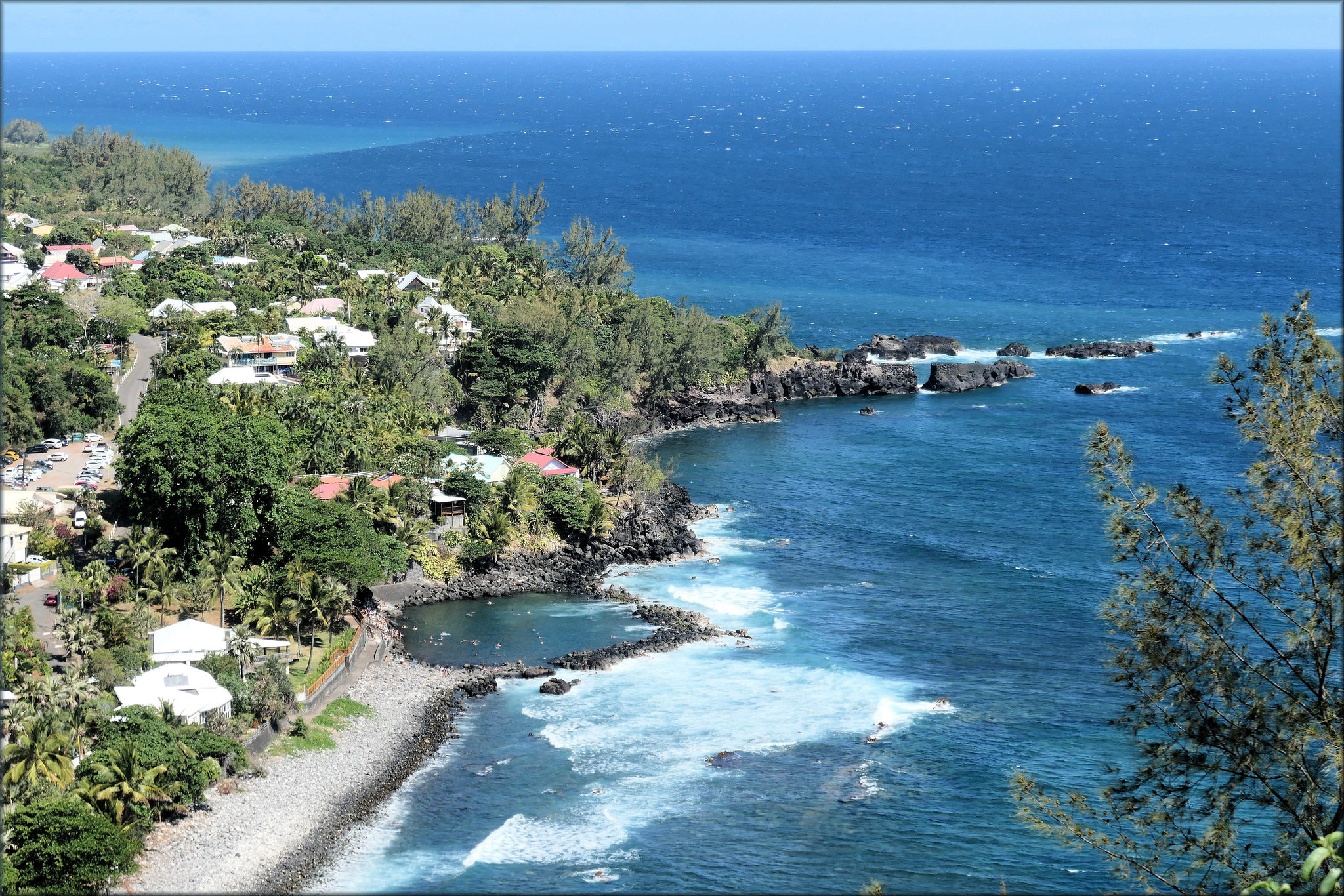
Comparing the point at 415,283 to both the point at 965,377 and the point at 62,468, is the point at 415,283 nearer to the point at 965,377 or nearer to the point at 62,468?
the point at 62,468

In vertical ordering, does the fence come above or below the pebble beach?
above

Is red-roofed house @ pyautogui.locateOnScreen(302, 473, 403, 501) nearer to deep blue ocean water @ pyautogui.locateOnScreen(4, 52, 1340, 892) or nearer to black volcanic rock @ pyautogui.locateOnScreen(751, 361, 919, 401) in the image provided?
deep blue ocean water @ pyautogui.locateOnScreen(4, 52, 1340, 892)

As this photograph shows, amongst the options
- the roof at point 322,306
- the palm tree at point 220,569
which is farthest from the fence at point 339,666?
the roof at point 322,306

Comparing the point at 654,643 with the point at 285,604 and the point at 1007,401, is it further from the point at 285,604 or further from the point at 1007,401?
the point at 1007,401

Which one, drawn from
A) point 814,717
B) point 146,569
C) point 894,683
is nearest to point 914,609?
point 894,683

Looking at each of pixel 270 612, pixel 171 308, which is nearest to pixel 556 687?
pixel 270 612

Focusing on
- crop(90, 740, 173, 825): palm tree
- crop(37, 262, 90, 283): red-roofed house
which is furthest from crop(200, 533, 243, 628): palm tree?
crop(37, 262, 90, 283): red-roofed house
